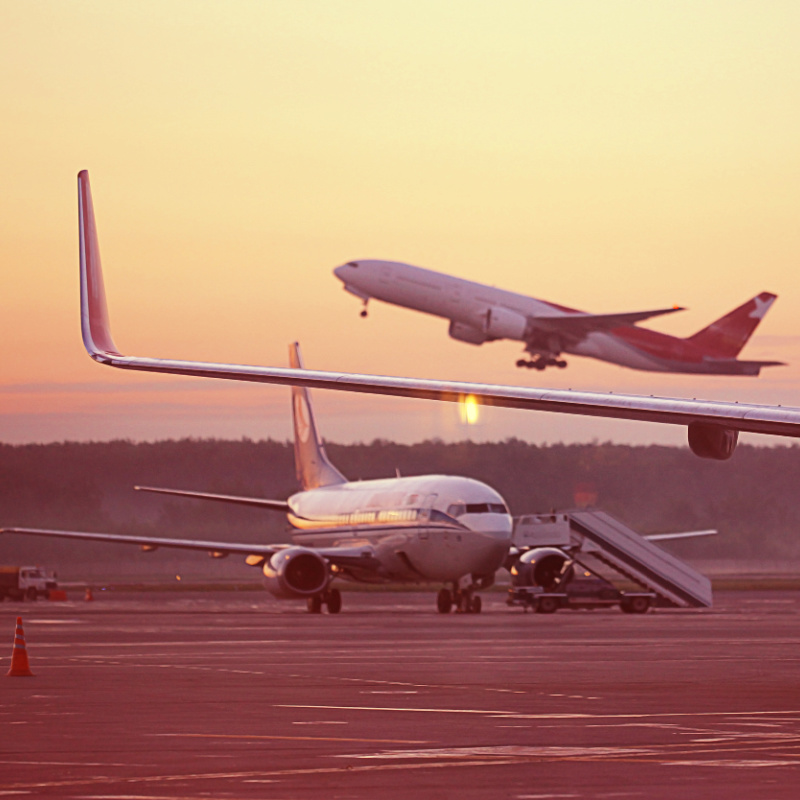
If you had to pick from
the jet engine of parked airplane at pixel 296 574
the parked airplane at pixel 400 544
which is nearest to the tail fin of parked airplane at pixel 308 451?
the parked airplane at pixel 400 544

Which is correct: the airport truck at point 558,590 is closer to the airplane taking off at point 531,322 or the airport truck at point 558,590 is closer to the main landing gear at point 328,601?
the main landing gear at point 328,601

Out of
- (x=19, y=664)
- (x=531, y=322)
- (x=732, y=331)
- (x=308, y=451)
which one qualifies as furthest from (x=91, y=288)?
(x=732, y=331)

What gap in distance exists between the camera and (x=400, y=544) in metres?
49.6

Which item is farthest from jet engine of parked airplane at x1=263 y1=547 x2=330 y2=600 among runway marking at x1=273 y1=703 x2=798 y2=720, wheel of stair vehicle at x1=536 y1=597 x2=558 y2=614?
runway marking at x1=273 y1=703 x2=798 y2=720

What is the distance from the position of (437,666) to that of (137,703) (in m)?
6.58

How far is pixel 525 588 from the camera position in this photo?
49625 millimetres

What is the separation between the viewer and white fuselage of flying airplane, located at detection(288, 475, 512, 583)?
157 ft

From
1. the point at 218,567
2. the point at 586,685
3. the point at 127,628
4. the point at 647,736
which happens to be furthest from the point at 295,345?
the point at 647,736

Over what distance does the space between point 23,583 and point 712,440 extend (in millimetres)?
61348

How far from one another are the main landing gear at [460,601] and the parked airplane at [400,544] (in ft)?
0.10

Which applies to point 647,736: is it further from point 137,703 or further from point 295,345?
point 295,345

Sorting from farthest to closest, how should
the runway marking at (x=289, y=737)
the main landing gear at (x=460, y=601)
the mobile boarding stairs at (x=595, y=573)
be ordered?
1. the mobile boarding stairs at (x=595, y=573)
2. the main landing gear at (x=460, y=601)
3. the runway marking at (x=289, y=737)

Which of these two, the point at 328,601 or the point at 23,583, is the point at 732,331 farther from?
the point at 328,601

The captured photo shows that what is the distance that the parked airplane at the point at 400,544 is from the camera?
4797 cm
